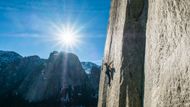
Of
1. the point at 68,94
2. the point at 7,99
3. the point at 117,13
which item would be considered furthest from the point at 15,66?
the point at 117,13

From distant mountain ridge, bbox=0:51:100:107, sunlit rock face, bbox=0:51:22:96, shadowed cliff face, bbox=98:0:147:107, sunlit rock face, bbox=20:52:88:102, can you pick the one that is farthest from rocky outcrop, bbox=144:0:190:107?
sunlit rock face, bbox=0:51:22:96

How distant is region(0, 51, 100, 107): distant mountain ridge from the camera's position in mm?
70438

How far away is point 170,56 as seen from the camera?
1.82m

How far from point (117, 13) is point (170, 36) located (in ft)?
8.82

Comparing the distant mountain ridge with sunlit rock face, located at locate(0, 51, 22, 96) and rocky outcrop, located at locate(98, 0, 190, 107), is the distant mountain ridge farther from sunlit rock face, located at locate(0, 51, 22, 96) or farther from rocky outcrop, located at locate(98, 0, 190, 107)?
rocky outcrop, located at locate(98, 0, 190, 107)

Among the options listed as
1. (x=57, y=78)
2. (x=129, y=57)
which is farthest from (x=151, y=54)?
(x=57, y=78)

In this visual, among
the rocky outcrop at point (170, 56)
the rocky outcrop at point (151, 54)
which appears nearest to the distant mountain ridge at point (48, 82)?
the rocky outcrop at point (151, 54)

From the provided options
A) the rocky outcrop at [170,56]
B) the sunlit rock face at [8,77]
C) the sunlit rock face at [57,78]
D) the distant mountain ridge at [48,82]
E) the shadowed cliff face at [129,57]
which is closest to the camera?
the rocky outcrop at [170,56]

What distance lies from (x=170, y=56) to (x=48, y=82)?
76958 mm

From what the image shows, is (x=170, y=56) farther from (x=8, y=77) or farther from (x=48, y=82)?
(x=8, y=77)

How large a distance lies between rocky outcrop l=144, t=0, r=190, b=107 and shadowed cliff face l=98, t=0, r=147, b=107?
92cm

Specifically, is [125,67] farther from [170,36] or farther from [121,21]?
[170,36]

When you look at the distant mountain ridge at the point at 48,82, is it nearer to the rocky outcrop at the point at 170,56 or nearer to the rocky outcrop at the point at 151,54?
the rocky outcrop at the point at 151,54

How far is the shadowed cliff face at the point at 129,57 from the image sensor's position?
3.51 metres
